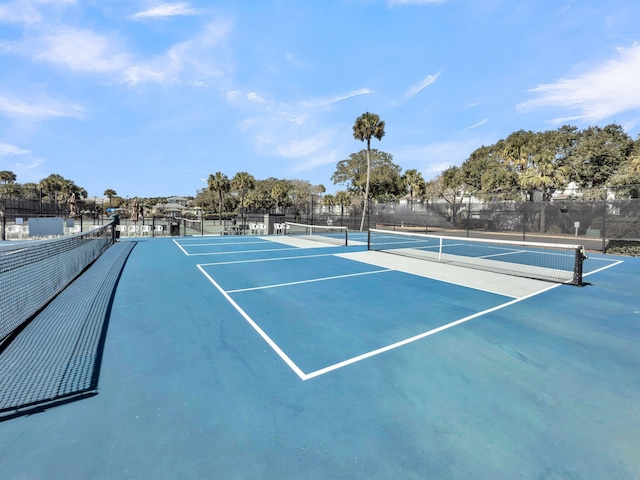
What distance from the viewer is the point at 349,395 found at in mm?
3600

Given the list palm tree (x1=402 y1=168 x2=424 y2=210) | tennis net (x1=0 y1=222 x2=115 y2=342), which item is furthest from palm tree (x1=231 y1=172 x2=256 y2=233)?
tennis net (x1=0 y1=222 x2=115 y2=342)

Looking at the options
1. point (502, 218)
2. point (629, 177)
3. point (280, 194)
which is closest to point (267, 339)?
point (502, 218)

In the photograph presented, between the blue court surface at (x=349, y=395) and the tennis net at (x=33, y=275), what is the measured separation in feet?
5.09

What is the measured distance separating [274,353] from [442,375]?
243 centimetres

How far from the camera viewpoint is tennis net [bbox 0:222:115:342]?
18.6ft

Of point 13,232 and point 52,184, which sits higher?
point 52,184

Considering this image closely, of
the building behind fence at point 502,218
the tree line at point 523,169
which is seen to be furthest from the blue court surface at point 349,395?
the tree line at point 523,169

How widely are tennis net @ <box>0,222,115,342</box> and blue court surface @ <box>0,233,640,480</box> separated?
61.0 inches

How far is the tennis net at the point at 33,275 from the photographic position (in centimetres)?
568

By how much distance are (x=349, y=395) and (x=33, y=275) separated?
9258 mm

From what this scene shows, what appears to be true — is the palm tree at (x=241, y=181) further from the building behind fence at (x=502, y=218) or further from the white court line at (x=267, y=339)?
the white court line at (x=267, y=339)

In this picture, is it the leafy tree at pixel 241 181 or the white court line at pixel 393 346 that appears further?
the leafy tree at pixel 241 181

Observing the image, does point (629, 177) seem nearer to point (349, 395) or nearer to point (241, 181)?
point (349, 395)

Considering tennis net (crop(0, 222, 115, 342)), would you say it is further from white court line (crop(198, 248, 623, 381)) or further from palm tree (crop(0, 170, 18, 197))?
palm tree (crop(0, 170, 18, 197))
